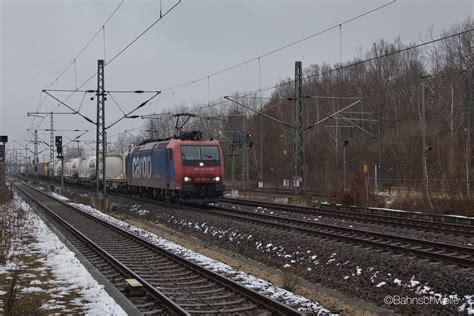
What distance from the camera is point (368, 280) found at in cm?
1045

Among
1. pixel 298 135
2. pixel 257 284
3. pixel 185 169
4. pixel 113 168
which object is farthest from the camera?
pixel 113 168

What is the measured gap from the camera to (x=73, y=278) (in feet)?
33.2

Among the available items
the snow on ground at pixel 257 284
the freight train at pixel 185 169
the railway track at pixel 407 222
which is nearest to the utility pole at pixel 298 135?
the railway track at pixel 407 222

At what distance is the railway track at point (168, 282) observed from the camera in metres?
8.02

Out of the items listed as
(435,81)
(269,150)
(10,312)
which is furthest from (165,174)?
(269,150)

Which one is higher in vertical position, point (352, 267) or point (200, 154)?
point (200, 154)

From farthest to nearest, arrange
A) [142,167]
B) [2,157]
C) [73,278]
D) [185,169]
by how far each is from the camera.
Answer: [2,157], [142,167], [185,169], [73,278]

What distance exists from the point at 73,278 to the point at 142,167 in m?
23.6

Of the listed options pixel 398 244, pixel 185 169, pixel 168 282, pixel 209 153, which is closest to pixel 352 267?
pixel 398 244

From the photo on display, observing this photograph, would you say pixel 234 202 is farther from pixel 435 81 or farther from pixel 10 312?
pixel 435 81

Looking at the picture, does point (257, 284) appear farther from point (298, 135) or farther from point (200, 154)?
point (298, 135)

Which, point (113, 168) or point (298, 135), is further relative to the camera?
point (113, 168)

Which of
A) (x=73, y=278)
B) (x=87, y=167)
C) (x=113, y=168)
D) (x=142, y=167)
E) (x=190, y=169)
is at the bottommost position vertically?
(x=73, y=278)

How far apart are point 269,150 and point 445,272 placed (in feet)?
190
